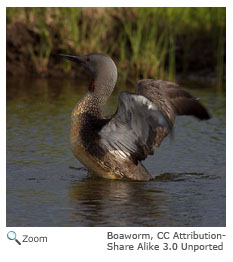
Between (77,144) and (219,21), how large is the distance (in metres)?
7.18

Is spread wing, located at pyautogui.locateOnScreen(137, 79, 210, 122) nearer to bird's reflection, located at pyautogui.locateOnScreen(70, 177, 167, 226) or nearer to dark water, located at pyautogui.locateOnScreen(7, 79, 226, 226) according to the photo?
dark water, located at pyautogui.locateOnScreen(7, 79, 226, 226)

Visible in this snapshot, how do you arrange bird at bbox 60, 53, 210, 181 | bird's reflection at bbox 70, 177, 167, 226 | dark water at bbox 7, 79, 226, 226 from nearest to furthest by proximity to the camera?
bird's reflection at bbox 70, 177, 167, 226 → dark water at bbox 7, 79, 226, 226 → bird at bbox 60, 53, 210, 181

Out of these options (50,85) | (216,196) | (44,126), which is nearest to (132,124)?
(216,196)

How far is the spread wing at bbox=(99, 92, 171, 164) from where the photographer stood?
6680 mm

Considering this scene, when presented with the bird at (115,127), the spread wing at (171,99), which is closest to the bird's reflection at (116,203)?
the bird at (115,127)

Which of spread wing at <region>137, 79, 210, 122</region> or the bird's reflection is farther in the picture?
spread wing at <region>137, 79, 210, 122</region>

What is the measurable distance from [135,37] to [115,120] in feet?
20.3

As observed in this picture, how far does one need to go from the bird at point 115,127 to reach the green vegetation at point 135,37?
467 centimetres

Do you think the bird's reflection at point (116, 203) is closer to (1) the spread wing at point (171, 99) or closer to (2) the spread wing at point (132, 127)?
(2) the spread wing at point (132, 127)

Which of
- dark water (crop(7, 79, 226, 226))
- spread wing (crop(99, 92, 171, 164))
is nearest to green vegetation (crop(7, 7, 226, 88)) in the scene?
dark water (crop(7, 79, 226, 226))

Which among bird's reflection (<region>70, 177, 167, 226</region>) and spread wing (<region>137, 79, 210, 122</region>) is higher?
spread wing (<region>137, 79, 210, 122</region>)

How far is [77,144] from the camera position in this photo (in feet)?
25.5

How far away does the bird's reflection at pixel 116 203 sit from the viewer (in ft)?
21.4
